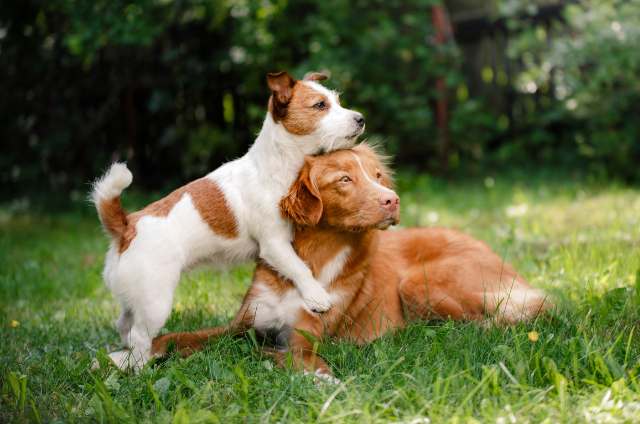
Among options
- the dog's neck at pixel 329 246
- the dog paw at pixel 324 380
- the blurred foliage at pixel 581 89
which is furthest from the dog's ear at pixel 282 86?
the blurred foliage at pixel 581 89

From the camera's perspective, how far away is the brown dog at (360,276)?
2219 millimetres

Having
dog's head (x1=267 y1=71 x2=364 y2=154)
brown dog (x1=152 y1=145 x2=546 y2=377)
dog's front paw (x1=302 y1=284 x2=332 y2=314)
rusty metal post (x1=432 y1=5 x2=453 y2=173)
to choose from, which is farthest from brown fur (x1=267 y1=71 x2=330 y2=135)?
rusty metal post (x1=432 y1=5 x2=453 y2=173)

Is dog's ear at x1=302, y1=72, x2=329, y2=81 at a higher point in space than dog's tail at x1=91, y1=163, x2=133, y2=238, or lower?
higher

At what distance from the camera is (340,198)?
222 centimetres

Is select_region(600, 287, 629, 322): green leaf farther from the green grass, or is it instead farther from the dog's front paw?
the dog's front paw

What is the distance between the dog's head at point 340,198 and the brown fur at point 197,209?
0.92ft

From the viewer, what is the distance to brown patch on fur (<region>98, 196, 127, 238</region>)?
2395 millimetres

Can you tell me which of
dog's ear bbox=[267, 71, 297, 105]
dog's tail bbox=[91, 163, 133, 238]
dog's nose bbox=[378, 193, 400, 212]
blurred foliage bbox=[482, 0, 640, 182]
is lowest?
blurred foliage bbox=[482, 0, 640, 182]

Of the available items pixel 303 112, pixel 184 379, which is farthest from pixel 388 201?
pixel 184 379

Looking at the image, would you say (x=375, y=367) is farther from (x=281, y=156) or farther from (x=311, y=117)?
(x=311, y=117)

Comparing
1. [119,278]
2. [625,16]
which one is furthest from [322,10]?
[119,278]

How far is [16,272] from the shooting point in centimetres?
430

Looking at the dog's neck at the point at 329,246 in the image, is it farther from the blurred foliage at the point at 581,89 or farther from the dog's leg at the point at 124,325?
the blurred foliage at the point at 581,89

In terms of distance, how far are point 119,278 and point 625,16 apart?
5.45 m
